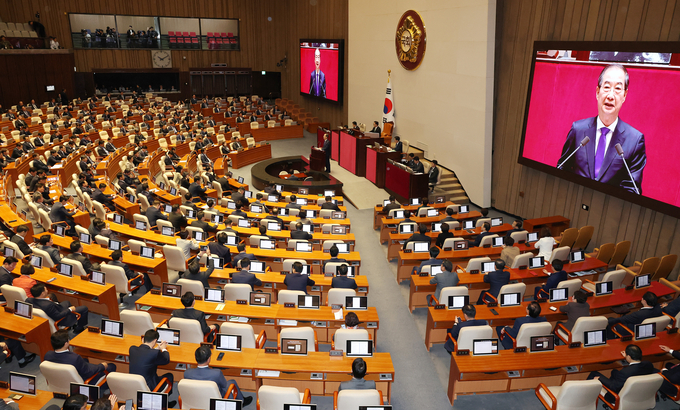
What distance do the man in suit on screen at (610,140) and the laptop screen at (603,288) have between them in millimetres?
3096

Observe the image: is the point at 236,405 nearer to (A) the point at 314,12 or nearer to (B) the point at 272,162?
(B) the point at 272,162

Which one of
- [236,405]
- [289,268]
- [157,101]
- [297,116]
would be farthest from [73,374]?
[157,101]

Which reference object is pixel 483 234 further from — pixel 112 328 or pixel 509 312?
pixel 112 328

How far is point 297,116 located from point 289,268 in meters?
21.1

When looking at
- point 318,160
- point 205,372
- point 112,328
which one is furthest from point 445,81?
point 205,372

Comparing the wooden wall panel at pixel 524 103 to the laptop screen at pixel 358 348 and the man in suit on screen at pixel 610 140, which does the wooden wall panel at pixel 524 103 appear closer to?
the man in suit on screen at pixel 610 140

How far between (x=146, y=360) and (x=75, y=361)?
91 centimetres

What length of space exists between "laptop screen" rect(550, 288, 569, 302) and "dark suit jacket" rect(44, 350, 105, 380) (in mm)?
7337

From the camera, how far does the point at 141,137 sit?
819 inches

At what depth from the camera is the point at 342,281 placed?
8188 mm

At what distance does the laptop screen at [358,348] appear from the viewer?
20.8 feet

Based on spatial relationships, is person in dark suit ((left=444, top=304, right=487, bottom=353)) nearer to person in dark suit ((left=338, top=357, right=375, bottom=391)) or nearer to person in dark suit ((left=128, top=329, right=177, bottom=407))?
person in dark suit ((left=338, top=357, right=375, bottom=391))

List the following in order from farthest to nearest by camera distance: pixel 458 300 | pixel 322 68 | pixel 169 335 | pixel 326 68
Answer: pixel 322 68, pixel 326 68, pixel 458 300, pixel 169 335

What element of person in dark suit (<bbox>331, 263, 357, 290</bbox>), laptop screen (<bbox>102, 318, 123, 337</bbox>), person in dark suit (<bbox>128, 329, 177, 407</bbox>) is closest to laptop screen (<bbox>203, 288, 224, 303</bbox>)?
laptop screen (<bbox>102, 318, 123, 337</bbox>)
